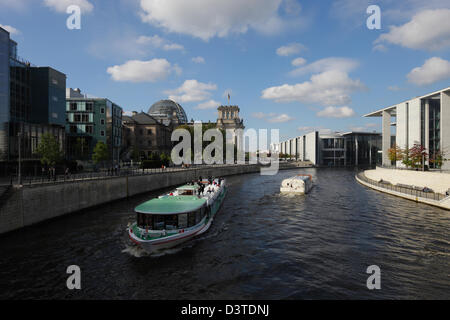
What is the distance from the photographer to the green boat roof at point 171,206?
20500mm

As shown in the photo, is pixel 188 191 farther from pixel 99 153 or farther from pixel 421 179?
pixel 421 179

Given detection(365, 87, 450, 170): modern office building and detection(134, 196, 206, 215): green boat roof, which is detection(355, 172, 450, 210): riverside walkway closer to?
detection(365, 87, 450, 170): modern office building

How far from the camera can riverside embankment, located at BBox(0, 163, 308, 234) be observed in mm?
23922

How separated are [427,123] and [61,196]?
81.8 m

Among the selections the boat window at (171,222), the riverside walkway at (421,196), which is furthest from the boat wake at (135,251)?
the riverside walkway at (421,196)

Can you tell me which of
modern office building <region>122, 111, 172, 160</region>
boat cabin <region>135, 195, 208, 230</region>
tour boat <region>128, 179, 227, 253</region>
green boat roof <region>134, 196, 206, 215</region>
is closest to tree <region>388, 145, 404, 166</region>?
green boat roof <region>134, 196, 206, 215</region>

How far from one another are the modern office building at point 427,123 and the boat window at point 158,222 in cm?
6557

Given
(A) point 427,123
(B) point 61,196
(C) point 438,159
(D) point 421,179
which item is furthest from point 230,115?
(B) point 61,196

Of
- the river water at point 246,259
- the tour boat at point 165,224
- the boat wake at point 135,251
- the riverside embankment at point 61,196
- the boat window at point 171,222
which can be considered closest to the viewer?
the river water at point 246,259

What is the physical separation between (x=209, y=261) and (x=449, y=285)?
1426 centimetres

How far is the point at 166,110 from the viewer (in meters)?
166
